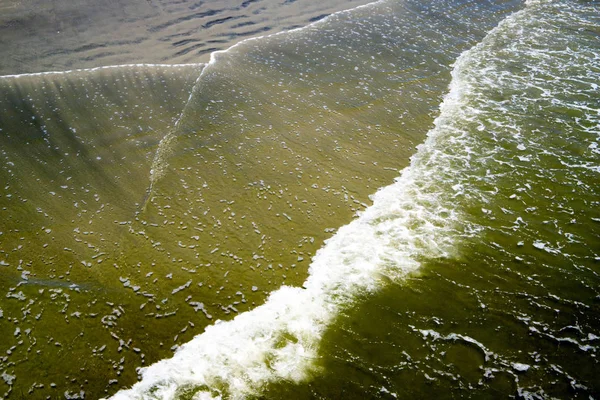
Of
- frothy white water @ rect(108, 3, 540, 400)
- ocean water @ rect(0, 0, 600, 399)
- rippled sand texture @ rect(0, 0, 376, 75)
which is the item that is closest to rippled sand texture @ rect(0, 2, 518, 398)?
ocean water @ rect(0, 0, 600, 399)

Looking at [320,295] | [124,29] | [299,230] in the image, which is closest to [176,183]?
[299,230]

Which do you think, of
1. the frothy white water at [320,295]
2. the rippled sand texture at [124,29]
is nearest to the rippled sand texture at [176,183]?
the frothy white water at [320,295]

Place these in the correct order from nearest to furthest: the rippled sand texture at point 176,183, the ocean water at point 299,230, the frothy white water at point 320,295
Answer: the frothy white water at point 320,295 → the ocean water at point 299,230 → the rippled sand texture at point 176,183

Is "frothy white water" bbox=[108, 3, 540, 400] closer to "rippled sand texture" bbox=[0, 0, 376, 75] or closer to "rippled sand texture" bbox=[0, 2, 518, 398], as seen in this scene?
"rippled sand texture" bbox=[0, 2, 518, 398]

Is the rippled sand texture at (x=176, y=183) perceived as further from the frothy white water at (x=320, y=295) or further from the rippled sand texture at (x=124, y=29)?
the rippled sand texture at (x=124, y=29)

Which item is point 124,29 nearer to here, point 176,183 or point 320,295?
point 176,183
